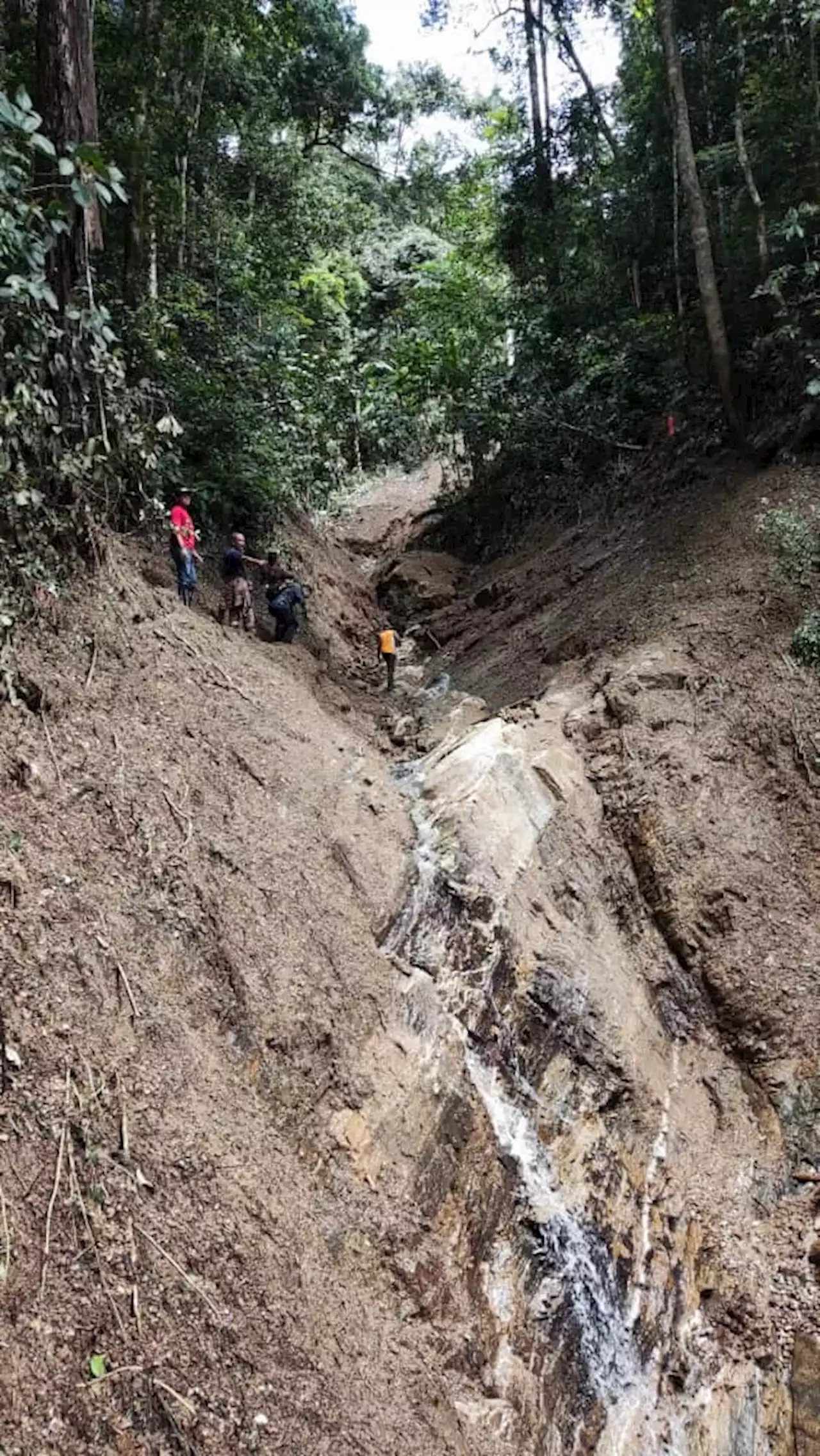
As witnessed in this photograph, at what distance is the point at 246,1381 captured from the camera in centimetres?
465

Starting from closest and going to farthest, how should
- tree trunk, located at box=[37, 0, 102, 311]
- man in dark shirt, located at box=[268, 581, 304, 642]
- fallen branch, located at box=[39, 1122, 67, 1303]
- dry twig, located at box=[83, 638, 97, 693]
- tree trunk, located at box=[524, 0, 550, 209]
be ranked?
fallen branch, located at box=[39, 1122, 67, 1303], dry twig, located at box=[83, 638, 97, 693], tree trunk, located at box=[37, 0, 102, 311], man in dark shirt, located at box=[268, 581, 304, 642], tree trunk, located at box=[524, 0, 550, 209]

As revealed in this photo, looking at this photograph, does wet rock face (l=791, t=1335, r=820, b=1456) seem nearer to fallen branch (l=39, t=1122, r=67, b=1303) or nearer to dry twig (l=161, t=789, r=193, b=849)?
fallen branch (l=39, t=1122, r=67, b=1303)

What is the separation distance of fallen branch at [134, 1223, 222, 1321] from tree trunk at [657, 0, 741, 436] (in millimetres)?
12496

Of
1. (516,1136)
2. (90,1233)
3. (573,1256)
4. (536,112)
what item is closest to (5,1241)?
(90,1233)

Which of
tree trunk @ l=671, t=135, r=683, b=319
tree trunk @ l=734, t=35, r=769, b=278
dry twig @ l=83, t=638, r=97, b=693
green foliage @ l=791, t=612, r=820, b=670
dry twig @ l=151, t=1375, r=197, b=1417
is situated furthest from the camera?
tree trunk @ l=671, t=135, r=683, b=319

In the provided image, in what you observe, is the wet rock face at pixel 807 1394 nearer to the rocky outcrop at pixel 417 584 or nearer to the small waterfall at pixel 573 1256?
the small waterfall at pixel 573 1256

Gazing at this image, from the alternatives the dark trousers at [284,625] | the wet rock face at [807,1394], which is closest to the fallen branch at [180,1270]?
the wet rock face at [807,1394]

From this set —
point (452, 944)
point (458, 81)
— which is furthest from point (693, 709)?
point (458, 81)

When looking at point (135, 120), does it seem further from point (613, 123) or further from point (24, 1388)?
point (24, 1388)

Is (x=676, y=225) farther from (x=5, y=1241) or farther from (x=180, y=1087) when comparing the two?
(x=5, y=1241)

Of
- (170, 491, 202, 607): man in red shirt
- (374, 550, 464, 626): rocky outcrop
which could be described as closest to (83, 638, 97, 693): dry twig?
(170, 491, 202, 607): man in red shirt

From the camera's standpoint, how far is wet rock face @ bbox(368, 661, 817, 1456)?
6.40 meters

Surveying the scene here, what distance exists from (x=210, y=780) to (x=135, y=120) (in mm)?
10854

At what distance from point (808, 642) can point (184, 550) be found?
7.39 metres
